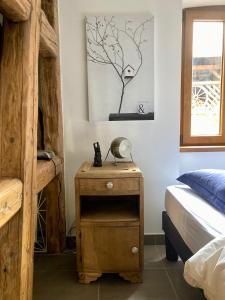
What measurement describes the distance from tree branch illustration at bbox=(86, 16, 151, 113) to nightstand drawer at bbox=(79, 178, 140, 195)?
2.70 ft

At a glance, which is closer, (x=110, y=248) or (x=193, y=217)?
(x=193, y=217)

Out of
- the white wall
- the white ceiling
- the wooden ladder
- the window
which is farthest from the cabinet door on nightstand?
the white ceiling

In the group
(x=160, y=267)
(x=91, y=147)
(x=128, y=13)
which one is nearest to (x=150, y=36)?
(x=128, y=13)

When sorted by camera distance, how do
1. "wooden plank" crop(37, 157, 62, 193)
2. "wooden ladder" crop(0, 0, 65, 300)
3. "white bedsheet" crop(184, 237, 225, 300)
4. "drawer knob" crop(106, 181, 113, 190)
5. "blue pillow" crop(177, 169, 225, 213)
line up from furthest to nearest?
"drawer knob" crop(106, 181, 113, 190) → "wooden plank" crop(37, 157, 62, 193) → "blue pillow" crop(177, 169, 225, 213) → "wooden ladder" crop(0, 0, 65, 300) → "white bedsheet" crop(184, 237, 225, 300)

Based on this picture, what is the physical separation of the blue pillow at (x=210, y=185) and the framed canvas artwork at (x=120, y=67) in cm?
62

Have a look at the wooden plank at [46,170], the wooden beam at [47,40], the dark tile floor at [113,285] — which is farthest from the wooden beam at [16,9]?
the dark tile floor at [113,285]

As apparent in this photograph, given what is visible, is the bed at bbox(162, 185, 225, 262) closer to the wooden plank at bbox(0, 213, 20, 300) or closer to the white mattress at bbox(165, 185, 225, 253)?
the white mattress at bbox(165, 185, 225, 253)

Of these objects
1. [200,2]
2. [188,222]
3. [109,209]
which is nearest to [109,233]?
[109,209]

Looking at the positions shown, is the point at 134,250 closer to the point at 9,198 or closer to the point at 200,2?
the point at 9,198

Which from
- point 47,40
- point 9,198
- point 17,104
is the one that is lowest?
point 9,198

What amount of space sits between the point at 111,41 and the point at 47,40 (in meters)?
0.54

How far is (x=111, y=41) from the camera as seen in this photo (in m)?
2.13

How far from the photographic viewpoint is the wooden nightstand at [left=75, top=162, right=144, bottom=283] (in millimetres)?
1714

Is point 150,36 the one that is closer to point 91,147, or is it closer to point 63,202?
point 91,147
